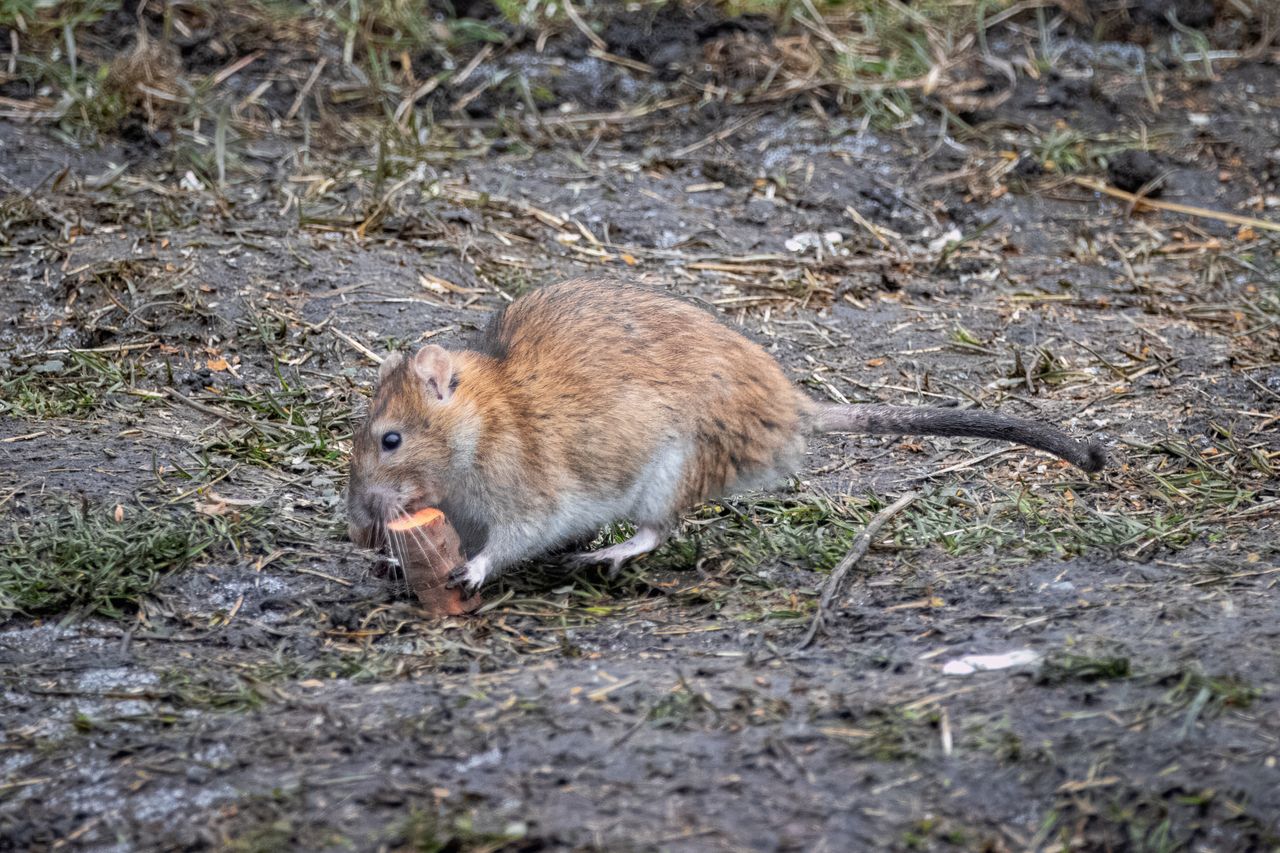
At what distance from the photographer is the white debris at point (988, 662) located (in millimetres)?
4039

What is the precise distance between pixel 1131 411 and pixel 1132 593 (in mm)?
2052

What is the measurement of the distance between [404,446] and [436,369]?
0.30 meters

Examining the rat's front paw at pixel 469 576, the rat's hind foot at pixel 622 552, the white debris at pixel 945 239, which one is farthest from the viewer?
the white debris at pixel 945 239

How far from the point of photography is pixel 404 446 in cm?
482

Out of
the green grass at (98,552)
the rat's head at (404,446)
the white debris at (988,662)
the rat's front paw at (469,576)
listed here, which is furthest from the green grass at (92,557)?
the white debris at (988,662)

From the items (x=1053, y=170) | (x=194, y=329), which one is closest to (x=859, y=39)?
(x=1053, y=170)

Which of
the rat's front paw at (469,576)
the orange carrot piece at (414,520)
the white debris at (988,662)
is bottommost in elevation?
the white debris at (988,662)

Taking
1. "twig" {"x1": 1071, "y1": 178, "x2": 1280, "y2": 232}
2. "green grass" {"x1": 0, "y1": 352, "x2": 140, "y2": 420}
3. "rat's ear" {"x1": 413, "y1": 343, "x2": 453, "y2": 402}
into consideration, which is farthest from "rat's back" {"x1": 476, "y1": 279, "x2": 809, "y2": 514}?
"twig" {"x1": 1071, "y1": 178, "x2": 1280, "y2": 232}

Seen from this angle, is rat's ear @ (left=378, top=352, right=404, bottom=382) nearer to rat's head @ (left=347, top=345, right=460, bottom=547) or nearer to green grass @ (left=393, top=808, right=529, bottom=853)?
rat's head @ (left=347, top=345, right=460, bottom=547)

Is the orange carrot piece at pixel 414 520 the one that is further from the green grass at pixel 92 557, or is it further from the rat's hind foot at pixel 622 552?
the green grass at pixel 92 557

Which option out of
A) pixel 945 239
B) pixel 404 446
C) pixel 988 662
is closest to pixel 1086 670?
pixel 988 662

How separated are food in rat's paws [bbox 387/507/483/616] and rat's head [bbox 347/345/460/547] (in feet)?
0.29

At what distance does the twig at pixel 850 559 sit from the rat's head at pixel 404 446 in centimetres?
143

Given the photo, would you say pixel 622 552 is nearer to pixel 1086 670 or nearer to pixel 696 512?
pixel 696 512
